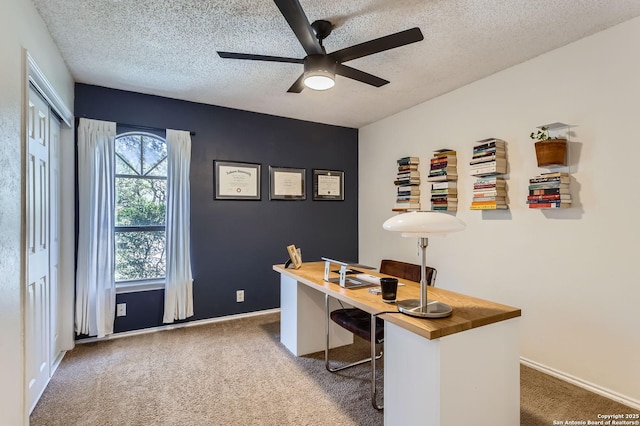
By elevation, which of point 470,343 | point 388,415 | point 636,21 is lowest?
point 388,415

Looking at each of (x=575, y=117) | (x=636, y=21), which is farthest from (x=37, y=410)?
(x=636, y=21)

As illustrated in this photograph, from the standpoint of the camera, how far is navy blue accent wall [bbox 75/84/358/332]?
3266mm

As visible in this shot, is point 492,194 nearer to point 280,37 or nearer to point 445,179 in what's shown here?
point 445,179

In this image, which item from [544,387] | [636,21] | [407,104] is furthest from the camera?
[407,104]

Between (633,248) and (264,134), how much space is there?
11.4ft

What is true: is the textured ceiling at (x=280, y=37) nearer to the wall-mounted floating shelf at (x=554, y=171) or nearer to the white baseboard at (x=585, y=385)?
the wall-mounted floating shelf at (x=554, y=171)

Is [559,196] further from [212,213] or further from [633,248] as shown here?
[212,213]

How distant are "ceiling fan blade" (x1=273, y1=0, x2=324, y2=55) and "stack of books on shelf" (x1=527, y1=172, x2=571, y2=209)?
186cm

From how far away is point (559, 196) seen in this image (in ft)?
7.45

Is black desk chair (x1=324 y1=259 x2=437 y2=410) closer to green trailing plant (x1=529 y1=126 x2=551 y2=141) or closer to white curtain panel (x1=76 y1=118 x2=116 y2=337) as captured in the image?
green trailing plant (x1=529 y1=126 x2=551 y2=141)

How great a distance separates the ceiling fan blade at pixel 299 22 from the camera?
1442mm

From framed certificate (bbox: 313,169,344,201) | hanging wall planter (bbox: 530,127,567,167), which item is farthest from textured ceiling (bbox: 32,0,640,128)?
framed certificate (bbox: 313,169,344,201)

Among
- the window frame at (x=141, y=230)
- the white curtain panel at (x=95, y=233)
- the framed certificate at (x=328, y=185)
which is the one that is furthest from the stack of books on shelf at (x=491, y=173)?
the white curtain panel at (x=95, y=233)

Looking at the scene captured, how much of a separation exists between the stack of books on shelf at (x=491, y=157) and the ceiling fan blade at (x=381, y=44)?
141cm
